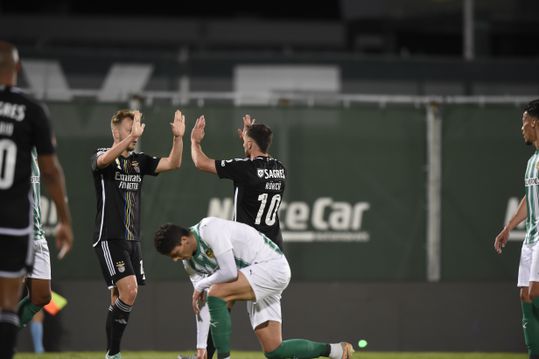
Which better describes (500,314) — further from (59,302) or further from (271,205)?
(59,302)

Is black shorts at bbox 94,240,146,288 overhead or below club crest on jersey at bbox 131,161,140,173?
below

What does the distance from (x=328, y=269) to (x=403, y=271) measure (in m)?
0.96

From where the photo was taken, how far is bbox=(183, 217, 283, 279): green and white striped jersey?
7.75m

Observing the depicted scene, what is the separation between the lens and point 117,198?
9383 mm

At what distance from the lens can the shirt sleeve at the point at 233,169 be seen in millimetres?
9070

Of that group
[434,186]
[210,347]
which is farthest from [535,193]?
[434,186]

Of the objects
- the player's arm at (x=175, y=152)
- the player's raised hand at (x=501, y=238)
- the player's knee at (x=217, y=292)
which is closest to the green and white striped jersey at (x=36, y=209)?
the player's arm at (x=175, y=152)

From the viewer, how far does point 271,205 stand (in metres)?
9.16

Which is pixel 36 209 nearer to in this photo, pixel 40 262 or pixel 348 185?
pixel 40 262

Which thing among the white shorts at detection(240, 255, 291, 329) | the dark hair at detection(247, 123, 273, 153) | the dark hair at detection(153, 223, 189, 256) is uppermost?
the dark hair at detection(247, 123, 273, 153)

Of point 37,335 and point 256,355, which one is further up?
point 37,335

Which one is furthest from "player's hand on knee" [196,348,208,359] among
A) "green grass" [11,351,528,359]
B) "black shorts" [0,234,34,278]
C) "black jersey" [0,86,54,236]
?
"green grass" [11,351,528,359]

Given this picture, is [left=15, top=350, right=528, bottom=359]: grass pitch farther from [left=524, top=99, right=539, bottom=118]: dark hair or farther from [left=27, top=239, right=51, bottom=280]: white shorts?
[left=524, top=99, right=539, bottom=118]: dark hair

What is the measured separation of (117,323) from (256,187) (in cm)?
177
